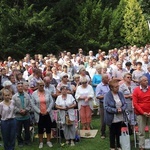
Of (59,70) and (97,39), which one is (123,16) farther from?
(59,70)

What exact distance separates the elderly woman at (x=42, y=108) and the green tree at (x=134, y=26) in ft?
59.3

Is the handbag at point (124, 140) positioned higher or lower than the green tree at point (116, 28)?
lower

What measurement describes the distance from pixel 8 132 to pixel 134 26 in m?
19.8

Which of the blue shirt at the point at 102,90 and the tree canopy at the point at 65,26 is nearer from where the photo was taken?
the blue shirt at the point at 102,90

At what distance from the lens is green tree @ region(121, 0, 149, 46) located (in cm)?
2617

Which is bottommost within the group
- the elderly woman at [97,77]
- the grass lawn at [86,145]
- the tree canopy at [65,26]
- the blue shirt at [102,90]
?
the grass lawn at [86,145]

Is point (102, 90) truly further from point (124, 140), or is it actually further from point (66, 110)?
point (124, 140)

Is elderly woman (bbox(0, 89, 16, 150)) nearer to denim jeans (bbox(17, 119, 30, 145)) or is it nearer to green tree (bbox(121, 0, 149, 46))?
denim jeans (bbox(17, 119, 30, 145))

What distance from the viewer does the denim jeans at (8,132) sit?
7.97m

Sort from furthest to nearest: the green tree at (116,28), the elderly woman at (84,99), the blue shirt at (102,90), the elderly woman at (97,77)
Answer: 1. the green tree at (116,28)
2. the elderly woman at (97,77)
3. the elderly woman at (84,99)
4. the blue shirt at (102,90)

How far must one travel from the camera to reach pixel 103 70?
36.6 ft

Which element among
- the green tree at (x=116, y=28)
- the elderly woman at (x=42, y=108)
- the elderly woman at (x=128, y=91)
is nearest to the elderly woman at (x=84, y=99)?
the elderly woman at (x=42, y=108)

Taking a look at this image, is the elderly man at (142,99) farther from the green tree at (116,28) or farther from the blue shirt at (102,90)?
the green tree at (116,28)

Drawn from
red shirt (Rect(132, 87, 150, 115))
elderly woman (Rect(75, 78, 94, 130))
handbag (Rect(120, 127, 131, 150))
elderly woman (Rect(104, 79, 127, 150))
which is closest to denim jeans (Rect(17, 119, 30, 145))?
elderly woman (Rect(75, 78, 94, 130))
